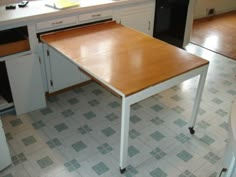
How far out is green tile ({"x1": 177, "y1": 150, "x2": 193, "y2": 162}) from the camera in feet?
6.86

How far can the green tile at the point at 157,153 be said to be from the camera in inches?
83.2

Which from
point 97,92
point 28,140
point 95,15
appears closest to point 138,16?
point 95,15

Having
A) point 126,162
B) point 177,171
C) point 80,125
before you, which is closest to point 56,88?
point 80,125

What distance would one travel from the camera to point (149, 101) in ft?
9.07

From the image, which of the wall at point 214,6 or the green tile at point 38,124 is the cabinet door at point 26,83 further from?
the wall at point 214,6

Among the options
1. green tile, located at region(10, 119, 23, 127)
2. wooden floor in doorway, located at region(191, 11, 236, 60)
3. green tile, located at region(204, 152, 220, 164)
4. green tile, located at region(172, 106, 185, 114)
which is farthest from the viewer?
wooden floor in doorway, located at region(191, 11, 236, 60)

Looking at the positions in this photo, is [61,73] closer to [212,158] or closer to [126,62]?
[126,62]

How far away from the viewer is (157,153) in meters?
2.14

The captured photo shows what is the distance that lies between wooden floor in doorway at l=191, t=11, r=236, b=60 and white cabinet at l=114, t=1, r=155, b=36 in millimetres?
1265

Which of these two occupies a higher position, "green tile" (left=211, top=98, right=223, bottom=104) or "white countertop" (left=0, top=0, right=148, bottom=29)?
"white countertop" (left=0, top=0, right=148, bottom=29)

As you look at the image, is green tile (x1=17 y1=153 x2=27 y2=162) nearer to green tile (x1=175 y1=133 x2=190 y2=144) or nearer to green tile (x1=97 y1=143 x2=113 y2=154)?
green tile (x1=97 y1=143 x2=113 y2=154)

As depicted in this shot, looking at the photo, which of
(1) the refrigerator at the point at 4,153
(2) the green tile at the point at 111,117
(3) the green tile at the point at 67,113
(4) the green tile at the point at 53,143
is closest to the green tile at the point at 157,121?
(2) the green tile at the point at 111,117

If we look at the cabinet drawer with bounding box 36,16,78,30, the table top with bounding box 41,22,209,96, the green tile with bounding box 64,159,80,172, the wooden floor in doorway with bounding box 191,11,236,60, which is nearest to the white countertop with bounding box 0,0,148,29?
the cabinet drawer with bounding box 36,16,78,30

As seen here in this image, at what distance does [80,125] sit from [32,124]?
0.44 m
